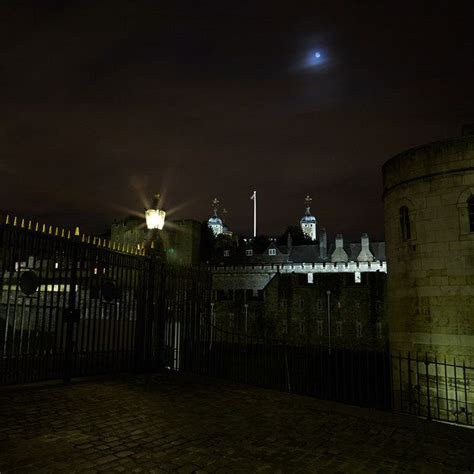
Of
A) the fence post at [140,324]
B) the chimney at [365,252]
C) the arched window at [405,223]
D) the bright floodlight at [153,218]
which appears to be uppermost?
the chimney at [365,252]

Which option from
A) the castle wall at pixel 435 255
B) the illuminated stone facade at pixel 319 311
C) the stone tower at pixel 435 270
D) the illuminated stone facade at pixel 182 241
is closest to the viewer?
the stone tower at pixel 435 270

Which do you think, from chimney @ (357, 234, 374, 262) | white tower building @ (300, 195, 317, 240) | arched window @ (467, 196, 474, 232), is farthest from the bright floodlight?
white tower building @ (300, 195, 317, 240)

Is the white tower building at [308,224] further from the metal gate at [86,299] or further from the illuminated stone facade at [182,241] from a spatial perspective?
the metal gate at [86,299]

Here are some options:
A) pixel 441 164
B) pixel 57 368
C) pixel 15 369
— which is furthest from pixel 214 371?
pixel 441 164

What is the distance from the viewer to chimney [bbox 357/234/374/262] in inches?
2340

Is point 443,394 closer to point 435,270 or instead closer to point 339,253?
point 435,270

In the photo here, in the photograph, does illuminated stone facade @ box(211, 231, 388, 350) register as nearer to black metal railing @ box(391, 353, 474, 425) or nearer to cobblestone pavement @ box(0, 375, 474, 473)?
black metal railing @ box(391, 353, 474, 425)

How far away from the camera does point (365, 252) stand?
60.0m

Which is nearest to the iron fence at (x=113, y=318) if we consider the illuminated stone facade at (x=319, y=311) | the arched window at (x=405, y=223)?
the arched window at (x=405, y=223)

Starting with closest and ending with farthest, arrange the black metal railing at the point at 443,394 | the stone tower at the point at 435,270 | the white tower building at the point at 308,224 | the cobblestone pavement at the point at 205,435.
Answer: the cobblestone pavement at the point at 205,435 < the black metal railing at the point at 443,394 < the stone tower at the point at 435,270 < the white tower building at the point at 308,224

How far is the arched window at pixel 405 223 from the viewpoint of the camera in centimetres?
1559

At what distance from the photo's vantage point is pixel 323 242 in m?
62.6

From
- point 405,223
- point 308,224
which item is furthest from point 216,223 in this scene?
point 405,223

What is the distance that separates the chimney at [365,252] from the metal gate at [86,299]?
50754 mm
